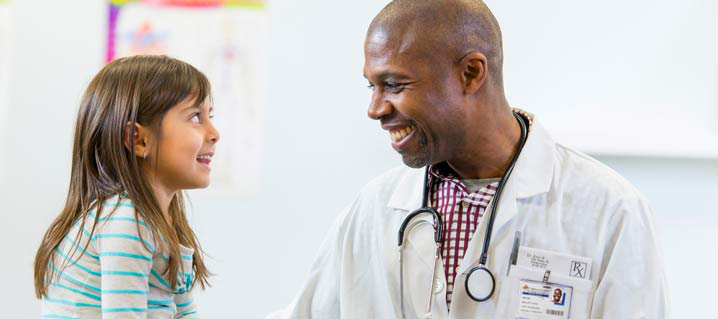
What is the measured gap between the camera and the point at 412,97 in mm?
1444

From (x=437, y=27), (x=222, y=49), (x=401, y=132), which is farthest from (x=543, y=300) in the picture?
(x=222, y=49)

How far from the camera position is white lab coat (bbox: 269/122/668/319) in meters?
1.42

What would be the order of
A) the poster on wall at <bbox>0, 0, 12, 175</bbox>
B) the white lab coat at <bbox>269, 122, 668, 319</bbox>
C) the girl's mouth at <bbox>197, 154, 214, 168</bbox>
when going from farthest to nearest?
1. the poster on wall at <bbox>0, 0, 12, 175</bbox>
2. the girl's mouth at <bbox>197, 154, 214, 168</bbox>
3. the white lab coat at <bbox>269, 122, 668, 319</bbox>

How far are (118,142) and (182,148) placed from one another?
0.12 m

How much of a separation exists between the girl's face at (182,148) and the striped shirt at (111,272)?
0.43 ft

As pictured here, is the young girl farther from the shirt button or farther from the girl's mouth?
the shirt button

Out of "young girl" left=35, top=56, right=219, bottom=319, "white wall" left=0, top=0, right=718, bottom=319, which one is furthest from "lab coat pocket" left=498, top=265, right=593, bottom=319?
"white wall" left=0, top=0, right=718, bottom=319

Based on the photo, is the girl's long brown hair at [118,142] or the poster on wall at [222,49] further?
the poster on wall at [222,49]

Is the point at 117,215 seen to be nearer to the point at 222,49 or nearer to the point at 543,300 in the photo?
the point at 543,300

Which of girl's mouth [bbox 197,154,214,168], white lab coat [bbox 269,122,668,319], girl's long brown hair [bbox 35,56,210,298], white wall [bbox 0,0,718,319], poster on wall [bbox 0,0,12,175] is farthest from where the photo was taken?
poster on wall [bbox 0,0,12,175]

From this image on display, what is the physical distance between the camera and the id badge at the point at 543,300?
4.75ft

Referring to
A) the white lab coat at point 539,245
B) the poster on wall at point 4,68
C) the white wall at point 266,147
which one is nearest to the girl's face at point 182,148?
the white lab coat at point 539,245

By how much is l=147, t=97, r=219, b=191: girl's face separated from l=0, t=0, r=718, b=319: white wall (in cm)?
95

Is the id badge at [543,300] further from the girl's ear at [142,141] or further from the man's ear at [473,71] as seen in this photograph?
the girl's ear at [142,141]
